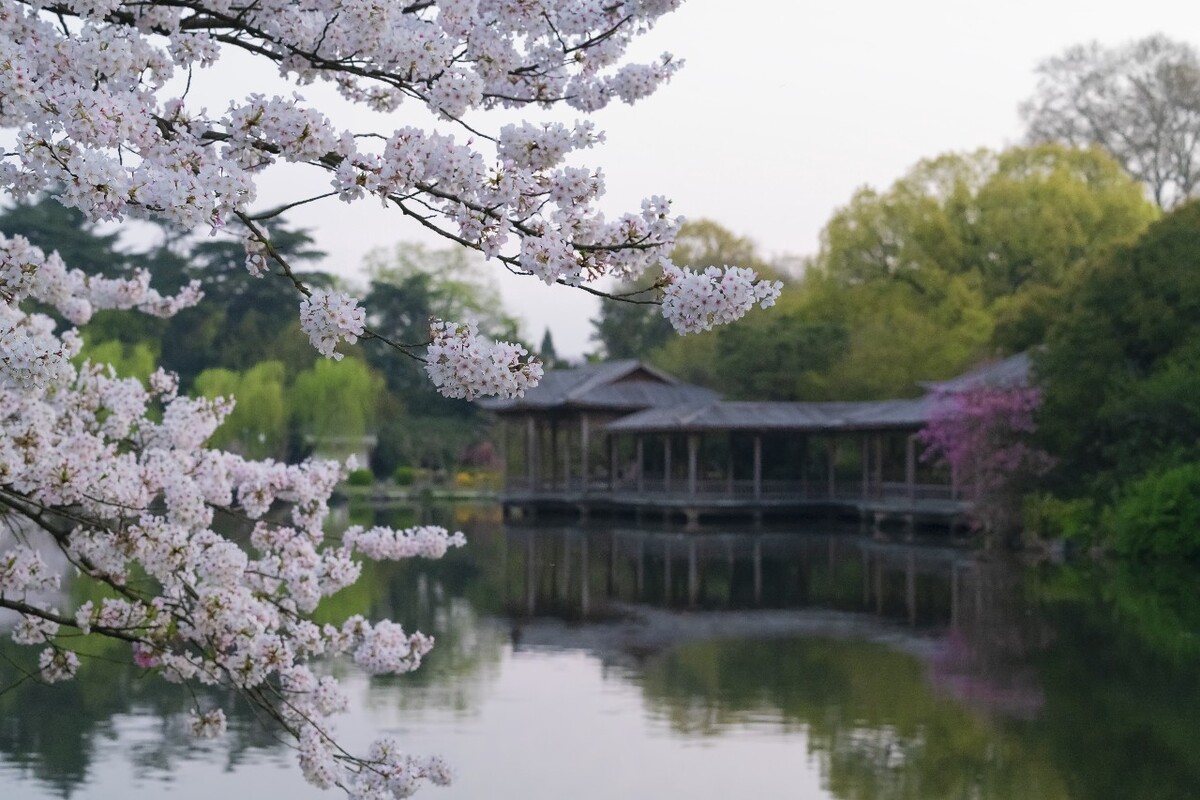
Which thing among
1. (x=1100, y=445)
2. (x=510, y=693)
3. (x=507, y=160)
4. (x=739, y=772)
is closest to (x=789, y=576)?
(x=1100, y=445)

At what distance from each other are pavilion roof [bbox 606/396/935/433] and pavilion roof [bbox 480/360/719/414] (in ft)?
5.55

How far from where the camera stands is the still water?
9.30 m

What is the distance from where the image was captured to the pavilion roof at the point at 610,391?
37812 mm

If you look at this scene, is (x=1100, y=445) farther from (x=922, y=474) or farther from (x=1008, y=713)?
(x=1008, y=713)

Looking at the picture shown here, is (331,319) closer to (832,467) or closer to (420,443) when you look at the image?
(832,467)

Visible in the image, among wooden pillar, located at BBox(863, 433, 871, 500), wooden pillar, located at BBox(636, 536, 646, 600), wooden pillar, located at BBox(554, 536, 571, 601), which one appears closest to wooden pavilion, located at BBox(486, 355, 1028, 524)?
wooden pillar, located at BBox(863, 433, 871, 500)

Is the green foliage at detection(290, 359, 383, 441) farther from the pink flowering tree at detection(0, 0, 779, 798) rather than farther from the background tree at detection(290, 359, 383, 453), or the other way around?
the pink flowering tree at detection(0, 0, 779, 798)

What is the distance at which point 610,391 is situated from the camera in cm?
3938

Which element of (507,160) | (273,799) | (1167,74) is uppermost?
(1167,74)

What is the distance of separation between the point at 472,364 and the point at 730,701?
841cm

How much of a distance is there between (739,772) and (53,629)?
4.76 metres

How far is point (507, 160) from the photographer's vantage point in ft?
14.0

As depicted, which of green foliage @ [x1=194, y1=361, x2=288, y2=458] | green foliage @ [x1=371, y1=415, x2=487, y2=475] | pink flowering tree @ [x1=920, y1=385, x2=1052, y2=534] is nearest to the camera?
pink flowering tree @ [x1=920, y1=385, x2=1052, y2=534]

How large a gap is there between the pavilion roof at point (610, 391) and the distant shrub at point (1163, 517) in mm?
17011
